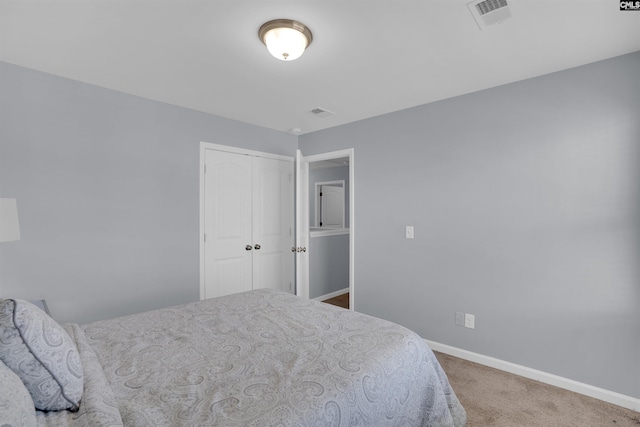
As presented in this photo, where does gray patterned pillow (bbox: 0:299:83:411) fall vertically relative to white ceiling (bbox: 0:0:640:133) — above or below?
below

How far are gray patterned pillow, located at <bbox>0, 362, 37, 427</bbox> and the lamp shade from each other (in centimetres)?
123

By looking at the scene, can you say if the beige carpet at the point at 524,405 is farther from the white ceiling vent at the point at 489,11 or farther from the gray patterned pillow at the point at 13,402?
the white ceiling vent at the point at 489,11

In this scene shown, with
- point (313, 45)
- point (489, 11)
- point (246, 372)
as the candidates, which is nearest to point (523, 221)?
point (489, 11)

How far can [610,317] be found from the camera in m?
2.16

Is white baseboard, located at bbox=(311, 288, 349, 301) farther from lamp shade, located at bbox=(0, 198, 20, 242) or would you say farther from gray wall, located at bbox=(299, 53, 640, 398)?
lamp shade, located at bbox=(0, 198, 20, 242)

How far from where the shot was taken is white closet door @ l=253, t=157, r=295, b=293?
379cm

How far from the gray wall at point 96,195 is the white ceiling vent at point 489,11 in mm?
2645

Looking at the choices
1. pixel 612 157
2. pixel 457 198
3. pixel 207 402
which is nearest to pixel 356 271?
pixel 457 198

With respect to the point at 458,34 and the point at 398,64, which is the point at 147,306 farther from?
the point at 458,34

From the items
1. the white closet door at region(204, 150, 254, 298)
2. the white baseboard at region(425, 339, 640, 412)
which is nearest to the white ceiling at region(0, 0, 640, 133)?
the white closet door at region(204, 150, 254, 298)

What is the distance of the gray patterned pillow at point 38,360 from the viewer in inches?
37.9

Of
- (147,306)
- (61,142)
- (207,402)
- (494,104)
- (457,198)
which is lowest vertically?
(147,306)

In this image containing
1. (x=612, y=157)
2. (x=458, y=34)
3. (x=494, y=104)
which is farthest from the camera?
(x=494, y=104)

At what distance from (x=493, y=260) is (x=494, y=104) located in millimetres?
1340
